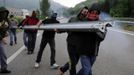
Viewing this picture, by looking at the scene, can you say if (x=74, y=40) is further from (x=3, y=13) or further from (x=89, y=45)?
(x=3, y=13)

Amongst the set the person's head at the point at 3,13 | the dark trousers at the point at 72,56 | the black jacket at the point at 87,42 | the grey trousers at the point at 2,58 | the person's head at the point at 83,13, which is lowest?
the grey trousers at the point at 2,58

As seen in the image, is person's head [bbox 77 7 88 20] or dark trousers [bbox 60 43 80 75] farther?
dark trousers [bbox 60 43 80 75]

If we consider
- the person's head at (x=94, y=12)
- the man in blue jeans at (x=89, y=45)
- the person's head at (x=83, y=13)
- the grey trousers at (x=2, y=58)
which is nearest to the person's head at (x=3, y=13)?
the grey trousers at (x=2, y=58)

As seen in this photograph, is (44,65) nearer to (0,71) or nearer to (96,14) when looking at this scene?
(0,71)

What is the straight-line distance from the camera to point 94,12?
288 inches

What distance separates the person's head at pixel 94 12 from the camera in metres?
7.24

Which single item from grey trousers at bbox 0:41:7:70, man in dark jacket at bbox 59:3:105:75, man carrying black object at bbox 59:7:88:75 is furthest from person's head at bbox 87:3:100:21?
grey trousers at bbox 0:41:7:70

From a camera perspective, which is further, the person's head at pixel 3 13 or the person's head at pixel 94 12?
the person's head at pixel 3 13

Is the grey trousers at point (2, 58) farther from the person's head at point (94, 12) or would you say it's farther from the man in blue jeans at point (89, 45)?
the person's head at point (94, 12)

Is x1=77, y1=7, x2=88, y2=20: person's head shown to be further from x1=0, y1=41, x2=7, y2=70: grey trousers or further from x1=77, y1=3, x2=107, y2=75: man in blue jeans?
x1=0, y1=41, x2=7, y2=70: grey trousers

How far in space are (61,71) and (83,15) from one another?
1.84 metres

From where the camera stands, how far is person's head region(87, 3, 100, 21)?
7.24m

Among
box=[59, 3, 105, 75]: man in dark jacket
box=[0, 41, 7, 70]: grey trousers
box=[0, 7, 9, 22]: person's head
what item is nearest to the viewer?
box=[59, 3, 105, 75]: man in dark jacket

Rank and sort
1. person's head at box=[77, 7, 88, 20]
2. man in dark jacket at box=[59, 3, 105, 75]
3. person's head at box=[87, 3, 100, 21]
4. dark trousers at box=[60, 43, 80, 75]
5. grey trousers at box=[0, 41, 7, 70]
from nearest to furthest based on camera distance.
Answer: person's head at box=[87, 3, 100, 21]
man in dark jacket at box=[59, 3, 105, 75]
person's head at box=[77, 7, 88, 20]
dark trousers at box=[60, 43, 80, 75]
grey trousers at box=[0, 41, 7, 70]
